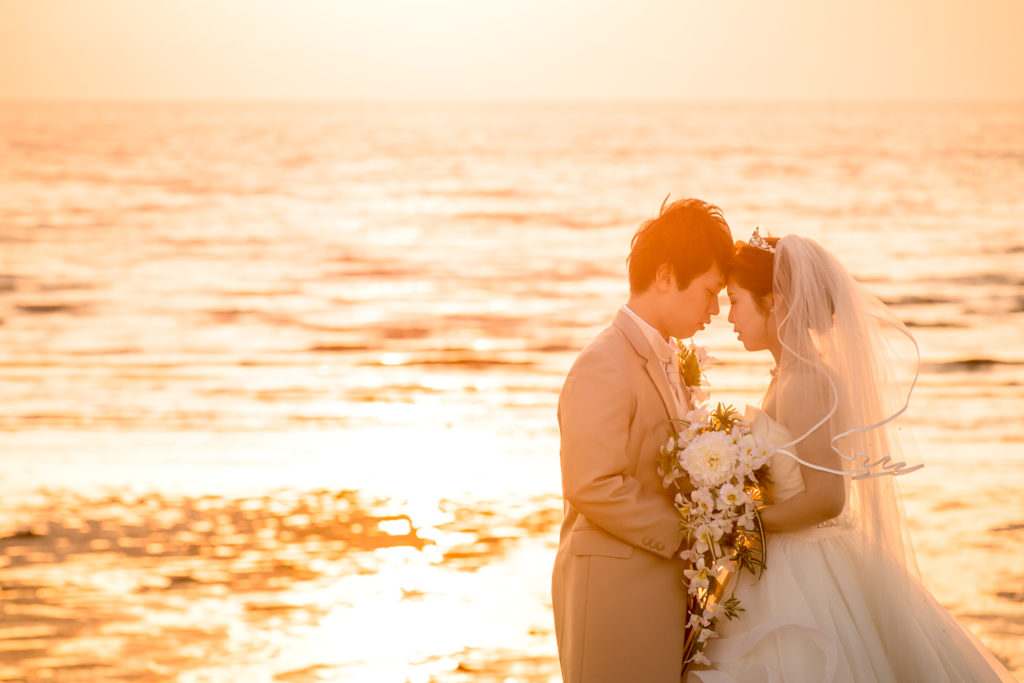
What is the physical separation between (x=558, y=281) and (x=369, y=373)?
929 cm

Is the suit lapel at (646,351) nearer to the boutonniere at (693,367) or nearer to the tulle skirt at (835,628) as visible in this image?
the boutonniere at (693,367)

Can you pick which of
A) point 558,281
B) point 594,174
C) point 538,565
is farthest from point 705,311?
point 594,174

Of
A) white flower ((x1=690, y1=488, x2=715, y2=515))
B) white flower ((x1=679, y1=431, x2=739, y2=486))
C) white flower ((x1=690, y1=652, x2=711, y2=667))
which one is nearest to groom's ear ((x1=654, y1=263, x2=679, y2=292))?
white flower ((x1=679, y1=431, x2=739, y2=486))

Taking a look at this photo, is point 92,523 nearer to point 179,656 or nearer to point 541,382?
point 179,656

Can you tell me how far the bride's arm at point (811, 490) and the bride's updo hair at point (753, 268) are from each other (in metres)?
0.52

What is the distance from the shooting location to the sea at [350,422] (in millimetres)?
6730

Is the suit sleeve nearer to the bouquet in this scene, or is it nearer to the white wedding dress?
the bouquet

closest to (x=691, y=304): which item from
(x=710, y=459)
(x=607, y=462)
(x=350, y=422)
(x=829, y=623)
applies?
(x=710, y=459)

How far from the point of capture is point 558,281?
2378 centimetres

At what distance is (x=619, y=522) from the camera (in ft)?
12.6

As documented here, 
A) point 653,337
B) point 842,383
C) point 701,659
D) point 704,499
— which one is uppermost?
point 653,337

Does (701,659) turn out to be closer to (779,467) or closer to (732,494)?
(732,494)

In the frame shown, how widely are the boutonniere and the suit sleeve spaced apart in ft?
2.04

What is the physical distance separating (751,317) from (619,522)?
3.42 ft
